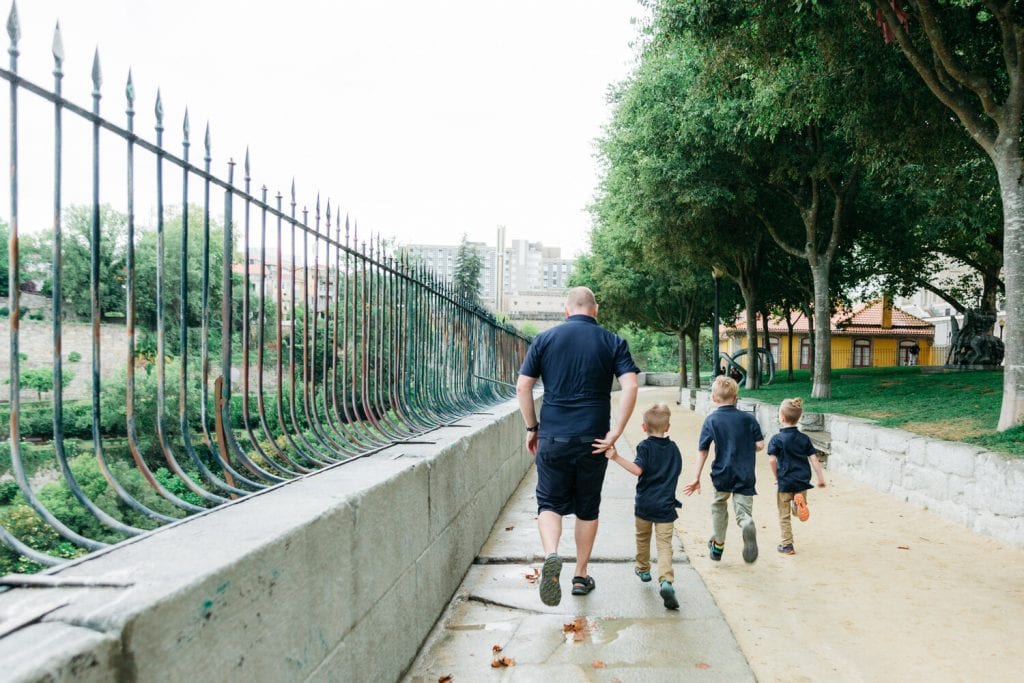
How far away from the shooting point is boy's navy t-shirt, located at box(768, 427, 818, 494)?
249 inches

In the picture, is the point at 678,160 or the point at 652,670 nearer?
the point at 652,670

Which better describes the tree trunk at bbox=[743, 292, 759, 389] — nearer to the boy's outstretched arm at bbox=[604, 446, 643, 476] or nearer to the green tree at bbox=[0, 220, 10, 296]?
the boy's outstretched arm at bbox=[604, 446, 643, 476]

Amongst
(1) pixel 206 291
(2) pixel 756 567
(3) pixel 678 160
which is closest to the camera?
(1) pixel 206 291

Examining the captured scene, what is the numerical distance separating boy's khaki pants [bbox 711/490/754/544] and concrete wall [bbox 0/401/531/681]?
7.74 feet

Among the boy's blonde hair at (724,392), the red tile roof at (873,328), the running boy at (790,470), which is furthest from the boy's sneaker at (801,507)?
the red tile roof at (873,328)

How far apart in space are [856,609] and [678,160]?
42.0ft

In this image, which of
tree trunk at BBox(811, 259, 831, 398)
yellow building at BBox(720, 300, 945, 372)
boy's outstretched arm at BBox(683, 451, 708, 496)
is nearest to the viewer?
boy's outstretched arm at BBox(683, 451, 708, 496)

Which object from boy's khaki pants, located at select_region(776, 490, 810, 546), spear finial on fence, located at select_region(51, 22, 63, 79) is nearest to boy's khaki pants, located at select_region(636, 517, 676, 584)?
boy's khaki pants, located at select_region(776, 490, 810, 546)

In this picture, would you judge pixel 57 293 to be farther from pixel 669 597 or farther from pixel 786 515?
pixel 786 515

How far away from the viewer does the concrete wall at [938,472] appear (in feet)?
21.4

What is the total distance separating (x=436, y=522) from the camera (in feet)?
14.2

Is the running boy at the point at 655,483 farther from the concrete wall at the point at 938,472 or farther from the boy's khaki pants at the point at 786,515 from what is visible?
the concrete wall at the point at 938,472

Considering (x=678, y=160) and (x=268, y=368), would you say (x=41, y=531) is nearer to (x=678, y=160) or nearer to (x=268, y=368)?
(x=268, y=368)

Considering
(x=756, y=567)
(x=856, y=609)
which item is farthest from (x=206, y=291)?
(x=756, y=567)
